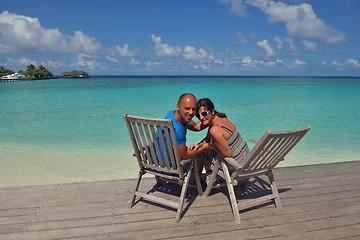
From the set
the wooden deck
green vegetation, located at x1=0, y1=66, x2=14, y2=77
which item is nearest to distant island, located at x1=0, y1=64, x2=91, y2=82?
green vegetation, located at x1=0, y1=66, x2=14, y2=77

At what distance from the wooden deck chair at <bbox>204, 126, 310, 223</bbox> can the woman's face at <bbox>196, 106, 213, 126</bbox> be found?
0.37 m

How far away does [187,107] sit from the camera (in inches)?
120

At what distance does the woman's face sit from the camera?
10.5 ft

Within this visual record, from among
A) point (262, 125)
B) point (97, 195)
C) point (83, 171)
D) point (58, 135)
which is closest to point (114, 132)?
point (58, 135)

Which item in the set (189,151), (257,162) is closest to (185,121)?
(189,151)

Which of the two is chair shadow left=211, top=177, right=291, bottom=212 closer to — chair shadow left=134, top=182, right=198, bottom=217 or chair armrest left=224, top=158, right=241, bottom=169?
chair shadow left=134, top=182, right=198, bottom=217

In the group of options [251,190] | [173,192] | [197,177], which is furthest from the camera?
[251,190]

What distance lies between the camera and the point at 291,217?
9.95 feet

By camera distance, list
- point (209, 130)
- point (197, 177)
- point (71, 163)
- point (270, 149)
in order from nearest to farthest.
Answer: point (270, 149)
point (209, 130)
point (197, 177)
point (71, 163)

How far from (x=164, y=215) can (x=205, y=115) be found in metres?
1.04

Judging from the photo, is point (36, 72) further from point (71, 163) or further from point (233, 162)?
point (233, 162)

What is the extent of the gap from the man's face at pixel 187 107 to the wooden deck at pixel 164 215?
3.07 ft

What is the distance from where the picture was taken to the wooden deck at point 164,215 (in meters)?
2.72

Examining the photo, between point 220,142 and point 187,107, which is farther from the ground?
point 187,107
